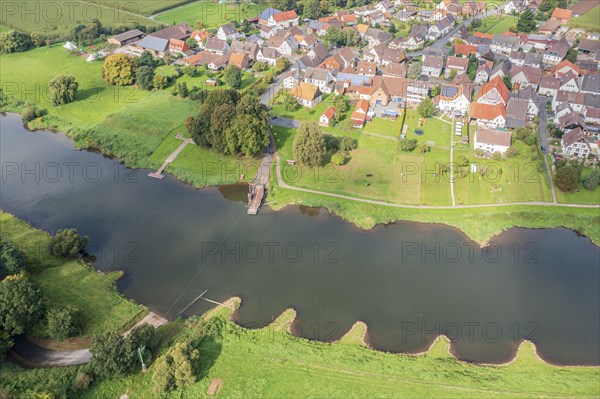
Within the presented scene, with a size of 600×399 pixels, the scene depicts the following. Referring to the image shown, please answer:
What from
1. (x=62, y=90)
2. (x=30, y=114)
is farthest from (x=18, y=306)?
(x=62, y=90)

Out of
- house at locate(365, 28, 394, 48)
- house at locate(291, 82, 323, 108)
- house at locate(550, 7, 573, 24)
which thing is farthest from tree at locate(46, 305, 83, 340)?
house at locate(550, 7, 573, 24)

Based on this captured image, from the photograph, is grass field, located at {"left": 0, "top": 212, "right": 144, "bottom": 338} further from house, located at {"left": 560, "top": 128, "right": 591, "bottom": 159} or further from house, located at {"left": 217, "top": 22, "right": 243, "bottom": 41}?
house, located at {"left": 217, "top": 22, "right": 243, "bottom": 41}

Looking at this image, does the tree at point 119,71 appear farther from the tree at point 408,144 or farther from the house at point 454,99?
the house at point 454,99

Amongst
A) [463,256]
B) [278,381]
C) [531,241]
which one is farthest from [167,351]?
[531,241]

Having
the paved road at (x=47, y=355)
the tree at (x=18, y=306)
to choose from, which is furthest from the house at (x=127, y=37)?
the paved road at (x=47, y=355)

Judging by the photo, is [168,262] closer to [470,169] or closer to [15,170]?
[15,170]
